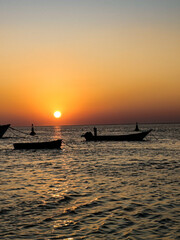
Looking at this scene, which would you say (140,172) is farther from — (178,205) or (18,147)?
(18,147)

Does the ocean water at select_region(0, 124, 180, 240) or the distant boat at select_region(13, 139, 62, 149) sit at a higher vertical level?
the distant boat at select_region(13, 139, 62, 149)

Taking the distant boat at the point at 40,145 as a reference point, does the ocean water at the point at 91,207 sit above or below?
below

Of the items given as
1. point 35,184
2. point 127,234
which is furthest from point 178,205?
point 35,184

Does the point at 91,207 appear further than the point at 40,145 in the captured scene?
No

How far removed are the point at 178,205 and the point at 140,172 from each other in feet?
32.1

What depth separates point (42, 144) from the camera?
151 feet

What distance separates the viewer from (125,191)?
15.8 meters

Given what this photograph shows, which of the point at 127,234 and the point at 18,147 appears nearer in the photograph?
the point at 127,234

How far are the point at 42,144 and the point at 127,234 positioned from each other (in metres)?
37.6

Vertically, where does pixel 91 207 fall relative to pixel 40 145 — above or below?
below

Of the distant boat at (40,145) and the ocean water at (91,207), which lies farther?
the distant boat at (40,145)

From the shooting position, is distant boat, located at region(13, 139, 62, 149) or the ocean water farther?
distant boat, located at region(13, 139, 62, 149)

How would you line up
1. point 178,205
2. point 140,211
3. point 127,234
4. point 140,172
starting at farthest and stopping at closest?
point 140,172 < point 178,205 < point 140,211 < point 127,234

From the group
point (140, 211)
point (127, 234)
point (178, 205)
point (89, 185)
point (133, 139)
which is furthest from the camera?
point (133, 139)
